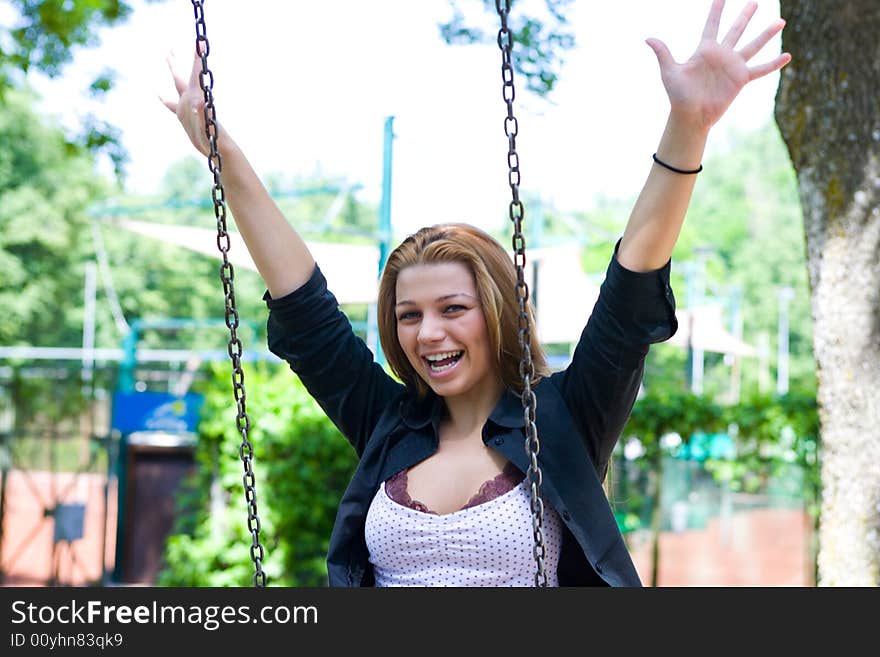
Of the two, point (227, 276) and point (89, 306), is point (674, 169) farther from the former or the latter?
point (89, 306)

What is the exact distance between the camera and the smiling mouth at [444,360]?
1.95 m

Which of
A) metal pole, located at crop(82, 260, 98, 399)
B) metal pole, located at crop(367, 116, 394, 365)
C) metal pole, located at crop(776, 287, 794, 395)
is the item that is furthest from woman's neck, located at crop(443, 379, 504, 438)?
metal pole, located at crop(776, 287, 794, 395)

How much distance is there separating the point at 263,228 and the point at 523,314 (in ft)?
1.80

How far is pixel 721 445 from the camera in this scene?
6691 mm

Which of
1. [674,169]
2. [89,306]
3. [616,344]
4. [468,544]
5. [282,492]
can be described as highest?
[89,306]

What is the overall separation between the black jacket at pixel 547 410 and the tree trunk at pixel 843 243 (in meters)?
2.19

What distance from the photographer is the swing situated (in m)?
1.73

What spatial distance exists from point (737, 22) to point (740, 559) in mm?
6461

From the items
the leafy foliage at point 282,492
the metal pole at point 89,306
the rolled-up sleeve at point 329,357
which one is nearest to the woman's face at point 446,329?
the rolled-up sleeve at point 329,357

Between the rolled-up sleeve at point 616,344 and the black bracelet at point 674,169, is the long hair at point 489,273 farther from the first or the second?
the black bracelet at point 674,169

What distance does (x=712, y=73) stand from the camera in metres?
1.80

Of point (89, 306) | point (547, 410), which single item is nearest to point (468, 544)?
point (547, 410)

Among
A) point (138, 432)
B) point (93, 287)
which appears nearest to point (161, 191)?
point (93, 287)

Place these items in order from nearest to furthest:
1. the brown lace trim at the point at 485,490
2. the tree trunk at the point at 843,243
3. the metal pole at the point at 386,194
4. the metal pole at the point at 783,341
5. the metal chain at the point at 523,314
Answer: the metal chain at the point at 523,314
the brown lace trim at the point at 485,490
the tree trunk at the point at 843,243
the metal pole at the point at 386,194
the metal pole at the point at 783,341
